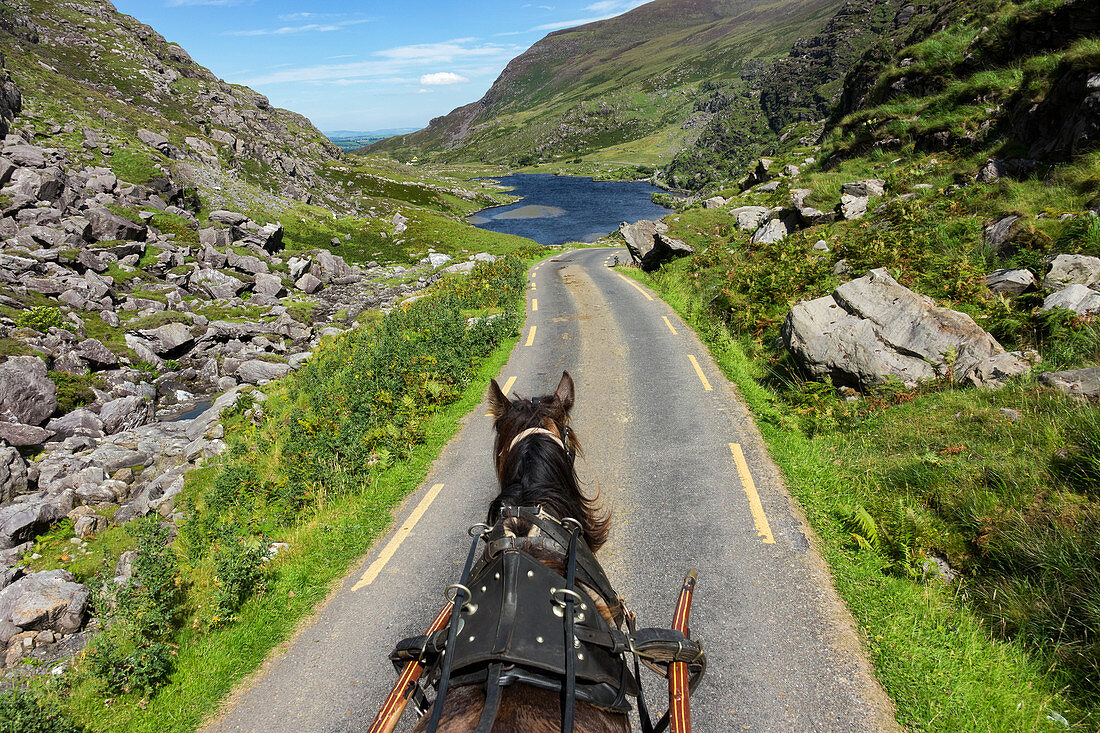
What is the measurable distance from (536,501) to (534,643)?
1120 mm

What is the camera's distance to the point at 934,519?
5.39 meters

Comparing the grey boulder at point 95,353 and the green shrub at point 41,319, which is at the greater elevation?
the green shrub at point 41,319

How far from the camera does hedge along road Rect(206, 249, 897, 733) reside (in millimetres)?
4098

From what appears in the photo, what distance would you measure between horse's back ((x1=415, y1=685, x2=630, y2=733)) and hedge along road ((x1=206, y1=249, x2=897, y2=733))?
197 cm

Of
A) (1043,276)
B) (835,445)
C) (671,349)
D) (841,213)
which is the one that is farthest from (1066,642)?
(841,213)

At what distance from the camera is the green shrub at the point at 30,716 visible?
357 cm

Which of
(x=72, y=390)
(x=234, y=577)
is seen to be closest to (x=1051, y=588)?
(x=234, y=577)

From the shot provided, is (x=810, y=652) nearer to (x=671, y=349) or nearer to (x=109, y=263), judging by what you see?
(x=671, y=349)

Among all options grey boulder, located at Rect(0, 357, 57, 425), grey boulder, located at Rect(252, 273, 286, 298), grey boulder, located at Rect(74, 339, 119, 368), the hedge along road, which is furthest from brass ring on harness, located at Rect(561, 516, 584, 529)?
grey boulder, located at Rect(252, 273, 286, 298)

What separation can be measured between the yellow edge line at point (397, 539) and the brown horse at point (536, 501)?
296cm

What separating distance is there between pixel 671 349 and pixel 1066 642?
9786 mm

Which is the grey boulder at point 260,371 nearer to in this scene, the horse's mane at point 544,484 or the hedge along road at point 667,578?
the hedge along road at point 667,578

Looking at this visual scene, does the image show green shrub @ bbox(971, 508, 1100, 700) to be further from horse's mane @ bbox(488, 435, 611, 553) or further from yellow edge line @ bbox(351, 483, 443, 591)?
yellow edge line @ bbox(351, 483, 443, 591)

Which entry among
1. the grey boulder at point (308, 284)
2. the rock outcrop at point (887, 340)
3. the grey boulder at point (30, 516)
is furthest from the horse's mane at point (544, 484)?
the grey boulder at point (308, 284)
